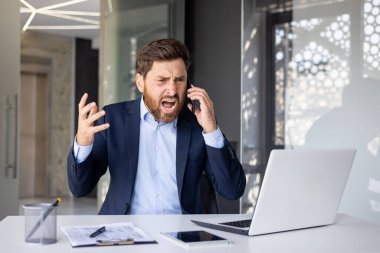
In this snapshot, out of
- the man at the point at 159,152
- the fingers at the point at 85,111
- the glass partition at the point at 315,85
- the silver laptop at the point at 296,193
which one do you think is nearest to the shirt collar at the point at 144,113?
the man at the point at 159,152

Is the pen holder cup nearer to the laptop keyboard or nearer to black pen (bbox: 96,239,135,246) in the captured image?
black pen (bbox: 96,239,135,246)

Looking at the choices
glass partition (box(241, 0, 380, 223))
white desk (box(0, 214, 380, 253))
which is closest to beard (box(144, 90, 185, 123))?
white desk (box(0, 214, 380, 253))

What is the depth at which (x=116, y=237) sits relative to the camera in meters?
1.72

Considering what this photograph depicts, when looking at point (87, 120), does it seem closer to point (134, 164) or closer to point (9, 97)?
point (134, 164)

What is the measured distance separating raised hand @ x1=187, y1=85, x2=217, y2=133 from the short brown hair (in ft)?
0.74

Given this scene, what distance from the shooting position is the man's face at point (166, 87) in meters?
2.51

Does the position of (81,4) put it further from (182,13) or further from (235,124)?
(235,124)

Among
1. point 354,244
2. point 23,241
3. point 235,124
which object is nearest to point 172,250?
point 23,241

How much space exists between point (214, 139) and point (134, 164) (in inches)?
15.0

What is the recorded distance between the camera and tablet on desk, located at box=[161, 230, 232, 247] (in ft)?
5.45

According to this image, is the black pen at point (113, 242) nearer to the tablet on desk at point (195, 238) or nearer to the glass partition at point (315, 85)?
the tablet on desk at point (195, 238)

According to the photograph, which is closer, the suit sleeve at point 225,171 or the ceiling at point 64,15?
the suit sleeve at point 225,171

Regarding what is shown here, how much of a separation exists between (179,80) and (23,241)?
112cm

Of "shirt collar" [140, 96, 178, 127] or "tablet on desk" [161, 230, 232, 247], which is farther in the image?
"shirt collar" [140, 96, 178, 127]
